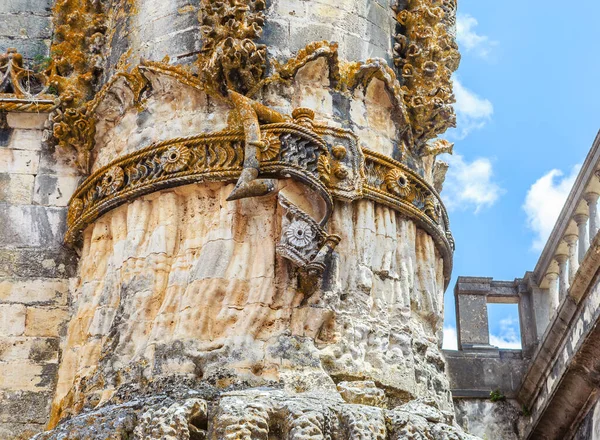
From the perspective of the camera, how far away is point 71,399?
33.5ft

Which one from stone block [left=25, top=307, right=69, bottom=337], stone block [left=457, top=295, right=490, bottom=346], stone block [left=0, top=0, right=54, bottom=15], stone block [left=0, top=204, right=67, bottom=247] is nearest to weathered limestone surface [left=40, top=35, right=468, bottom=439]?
stone block [left=25, top=307, right=69, bottom=337]

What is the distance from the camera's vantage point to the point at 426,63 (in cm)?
1157

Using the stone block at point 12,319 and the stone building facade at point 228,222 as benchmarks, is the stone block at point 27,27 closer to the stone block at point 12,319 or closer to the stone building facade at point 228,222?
the stone building facade at point 228,222

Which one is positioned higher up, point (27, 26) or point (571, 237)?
point (27, 26)

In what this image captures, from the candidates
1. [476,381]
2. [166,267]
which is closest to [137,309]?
[166,267]

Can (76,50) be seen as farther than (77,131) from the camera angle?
Yes

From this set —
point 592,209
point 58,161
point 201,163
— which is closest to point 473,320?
point 592,209

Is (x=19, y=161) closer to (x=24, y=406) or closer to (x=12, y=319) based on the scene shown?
(x=12, y=319)

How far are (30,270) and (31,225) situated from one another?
0.38 meters

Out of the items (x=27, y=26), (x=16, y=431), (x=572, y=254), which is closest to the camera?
(x=16, y=431)

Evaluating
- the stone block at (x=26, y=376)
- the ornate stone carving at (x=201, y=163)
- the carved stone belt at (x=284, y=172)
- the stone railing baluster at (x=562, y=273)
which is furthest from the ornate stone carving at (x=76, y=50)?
the stone railing baluster at (x=562, y=273)

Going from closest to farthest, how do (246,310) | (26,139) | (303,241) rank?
(246,310), (303,241), (26,139)

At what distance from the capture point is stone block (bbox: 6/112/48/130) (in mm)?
11906

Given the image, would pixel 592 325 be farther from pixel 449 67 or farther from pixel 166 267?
pixel 166 267
